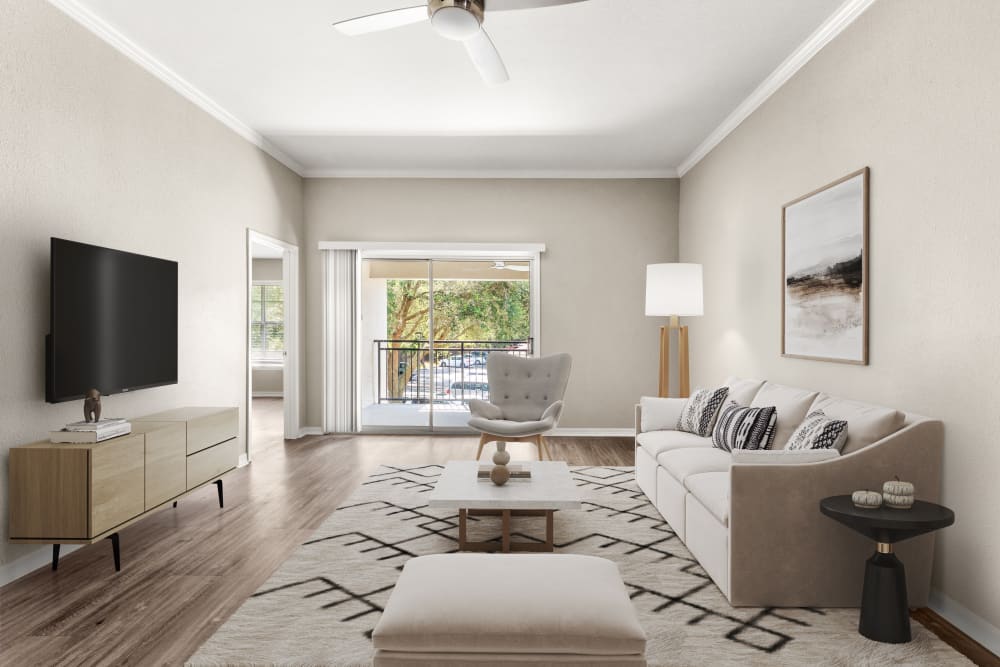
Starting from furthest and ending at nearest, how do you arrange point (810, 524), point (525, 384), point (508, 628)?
point (525, 384) < point (810, 524) < point (508, 628)

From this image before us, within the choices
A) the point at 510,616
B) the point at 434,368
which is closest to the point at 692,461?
the point at 510,616

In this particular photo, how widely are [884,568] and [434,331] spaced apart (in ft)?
17.2

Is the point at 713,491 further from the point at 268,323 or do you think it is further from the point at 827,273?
the point at 268,323

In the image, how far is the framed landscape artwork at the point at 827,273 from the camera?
317 cm

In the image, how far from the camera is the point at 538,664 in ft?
5.19

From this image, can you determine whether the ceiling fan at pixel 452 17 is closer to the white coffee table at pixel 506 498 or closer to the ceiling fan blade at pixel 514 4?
the ceiling fan blade at pixel 514 4

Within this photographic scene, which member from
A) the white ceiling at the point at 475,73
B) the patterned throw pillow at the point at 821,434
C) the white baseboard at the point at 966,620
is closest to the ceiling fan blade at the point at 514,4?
the white ceiling at the point at 475,73

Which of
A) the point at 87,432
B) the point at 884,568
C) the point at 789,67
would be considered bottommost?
the point at 884,568

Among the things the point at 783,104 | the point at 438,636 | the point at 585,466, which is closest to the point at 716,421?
the point at 585,466

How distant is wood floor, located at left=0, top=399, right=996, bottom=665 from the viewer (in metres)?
2.27

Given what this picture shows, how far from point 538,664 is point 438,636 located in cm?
26

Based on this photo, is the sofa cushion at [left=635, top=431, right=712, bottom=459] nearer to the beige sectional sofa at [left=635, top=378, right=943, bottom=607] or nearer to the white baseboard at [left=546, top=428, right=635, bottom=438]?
the beige sectional sofa at [left=635, top=378, right=943, bottom=607]

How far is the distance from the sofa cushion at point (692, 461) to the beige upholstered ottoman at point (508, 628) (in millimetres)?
1671

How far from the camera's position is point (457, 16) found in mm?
2539
